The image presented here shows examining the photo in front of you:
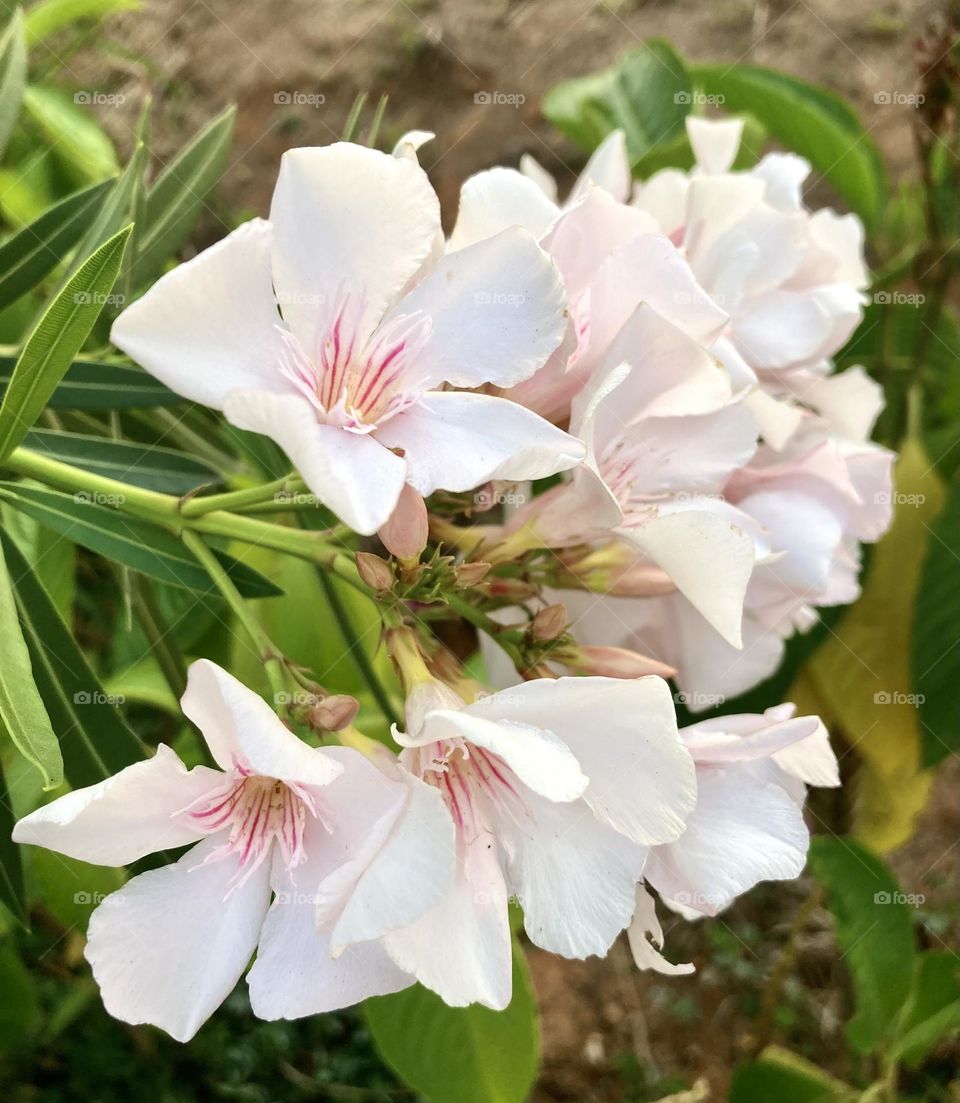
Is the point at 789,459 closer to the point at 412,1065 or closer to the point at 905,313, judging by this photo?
the point at 412,1065

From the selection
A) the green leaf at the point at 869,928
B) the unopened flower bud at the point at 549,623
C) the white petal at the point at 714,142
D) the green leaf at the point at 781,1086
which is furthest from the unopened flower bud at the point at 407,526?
the green leaf at the point at 781,1086

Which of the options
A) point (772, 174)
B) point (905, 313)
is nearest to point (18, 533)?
point (772, 174)

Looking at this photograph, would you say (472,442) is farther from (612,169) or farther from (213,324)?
(612,169)

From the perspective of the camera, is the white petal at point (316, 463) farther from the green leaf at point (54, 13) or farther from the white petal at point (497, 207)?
the green leaf at point (54, 13)

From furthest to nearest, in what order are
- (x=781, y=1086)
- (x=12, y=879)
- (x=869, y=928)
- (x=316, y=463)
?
(x=781, y=1086)
(x=869, y=928)
(x=12, y=879)
(x=316, y=463)

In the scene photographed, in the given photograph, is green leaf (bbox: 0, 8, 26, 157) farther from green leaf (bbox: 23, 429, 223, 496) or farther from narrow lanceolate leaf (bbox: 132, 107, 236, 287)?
green leaf (bbox: 23, 429, 223, 496)

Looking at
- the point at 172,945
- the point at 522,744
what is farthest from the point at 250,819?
the point at 522,744
